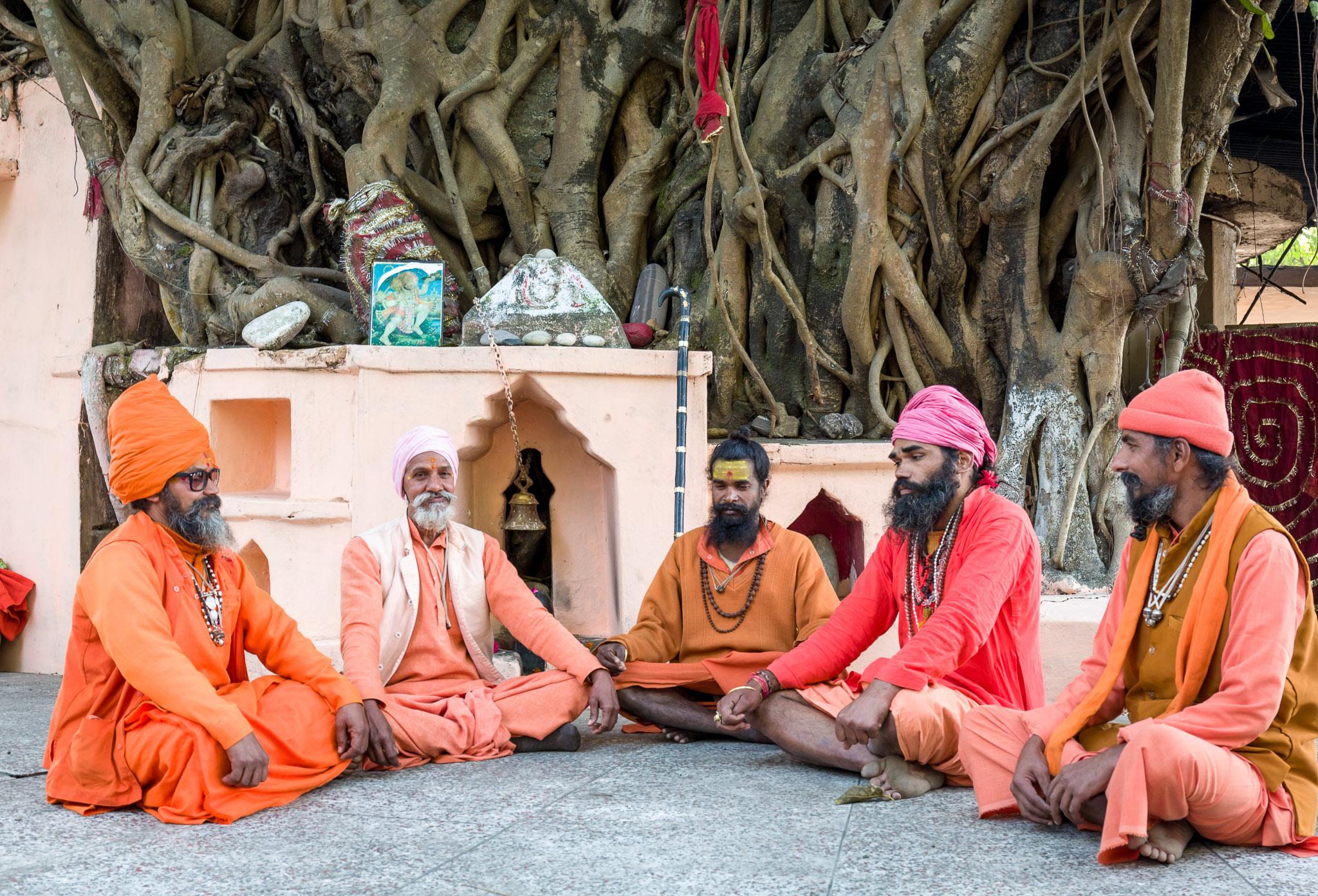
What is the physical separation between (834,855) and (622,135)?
16.9 feet

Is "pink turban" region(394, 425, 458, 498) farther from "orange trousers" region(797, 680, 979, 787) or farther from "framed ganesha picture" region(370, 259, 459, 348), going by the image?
"framed ganesha picture" region(370, 259, 459, 348)

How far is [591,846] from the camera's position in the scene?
9.23 feet

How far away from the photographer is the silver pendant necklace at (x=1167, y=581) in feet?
9.11

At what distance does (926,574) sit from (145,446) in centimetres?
225

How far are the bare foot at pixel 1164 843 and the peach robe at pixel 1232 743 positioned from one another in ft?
0.09

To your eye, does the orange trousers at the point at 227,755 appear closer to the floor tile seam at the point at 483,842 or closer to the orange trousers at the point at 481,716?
the orange trousers at the point at 481,716

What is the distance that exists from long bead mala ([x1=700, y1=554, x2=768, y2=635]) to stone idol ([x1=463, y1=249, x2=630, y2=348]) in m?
1.87

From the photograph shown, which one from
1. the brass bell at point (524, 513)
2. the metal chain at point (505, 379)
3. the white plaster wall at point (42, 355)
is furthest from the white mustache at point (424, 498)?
the white plaster wall at point (42, 355)

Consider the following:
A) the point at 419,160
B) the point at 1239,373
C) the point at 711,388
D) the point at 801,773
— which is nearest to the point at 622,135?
the point at 419,160

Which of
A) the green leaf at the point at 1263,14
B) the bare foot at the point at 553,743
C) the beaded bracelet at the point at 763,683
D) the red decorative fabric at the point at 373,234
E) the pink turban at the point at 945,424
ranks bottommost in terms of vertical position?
the bare foot at the point at 553,743

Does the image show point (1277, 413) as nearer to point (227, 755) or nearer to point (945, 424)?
point (945, 424)

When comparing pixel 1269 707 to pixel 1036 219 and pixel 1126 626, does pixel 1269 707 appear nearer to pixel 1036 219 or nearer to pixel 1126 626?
pixel 1126 626

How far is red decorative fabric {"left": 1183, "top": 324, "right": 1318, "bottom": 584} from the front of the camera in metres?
6.95

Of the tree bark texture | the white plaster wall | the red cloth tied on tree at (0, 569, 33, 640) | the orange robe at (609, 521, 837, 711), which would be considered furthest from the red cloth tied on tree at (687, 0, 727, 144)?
the red cloth tied on tree at (0, 569, 33, 640)
